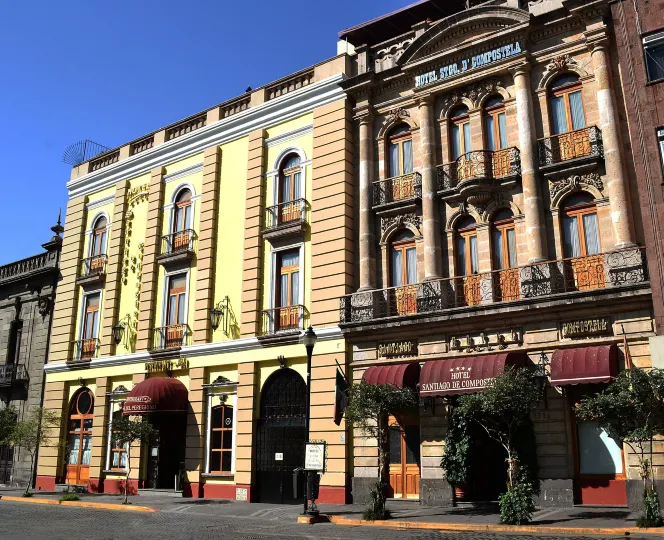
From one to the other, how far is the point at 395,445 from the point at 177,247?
1390 centimetres

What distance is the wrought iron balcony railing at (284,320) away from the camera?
81.8 ft

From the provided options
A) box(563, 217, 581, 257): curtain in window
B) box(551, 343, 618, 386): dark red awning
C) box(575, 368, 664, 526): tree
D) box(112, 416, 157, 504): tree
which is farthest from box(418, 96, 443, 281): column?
box(112, 416, 157, 504): tree

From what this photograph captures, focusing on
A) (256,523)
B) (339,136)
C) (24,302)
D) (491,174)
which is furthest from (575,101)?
(24,302)

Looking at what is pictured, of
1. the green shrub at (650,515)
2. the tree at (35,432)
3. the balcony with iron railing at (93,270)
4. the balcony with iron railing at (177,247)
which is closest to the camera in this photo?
the green shrub at (650,515)

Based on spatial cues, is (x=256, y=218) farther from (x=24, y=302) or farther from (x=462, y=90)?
(x=24, y=302)

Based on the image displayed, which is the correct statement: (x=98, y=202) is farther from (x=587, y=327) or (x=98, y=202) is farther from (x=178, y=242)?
(x=587, y=327)

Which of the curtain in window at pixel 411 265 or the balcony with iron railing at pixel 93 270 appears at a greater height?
the balcony with iron railing at pixel 93 270

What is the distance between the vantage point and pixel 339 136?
25703 mm

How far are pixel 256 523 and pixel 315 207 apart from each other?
12.1 metres

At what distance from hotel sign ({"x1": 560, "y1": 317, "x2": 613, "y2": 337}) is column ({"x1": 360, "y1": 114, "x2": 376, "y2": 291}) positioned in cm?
727

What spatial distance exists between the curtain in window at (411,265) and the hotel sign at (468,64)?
6231 millimetres

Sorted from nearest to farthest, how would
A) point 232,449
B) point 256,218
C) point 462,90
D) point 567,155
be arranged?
point 567,155 < point 462,90 < point 232,449 < point 256,218

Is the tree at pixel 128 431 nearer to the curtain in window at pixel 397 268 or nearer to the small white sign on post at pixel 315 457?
the small white sign on post at pixel 315 457

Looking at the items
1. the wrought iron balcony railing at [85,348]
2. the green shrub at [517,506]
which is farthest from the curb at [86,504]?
the green shrub at [517,506]
